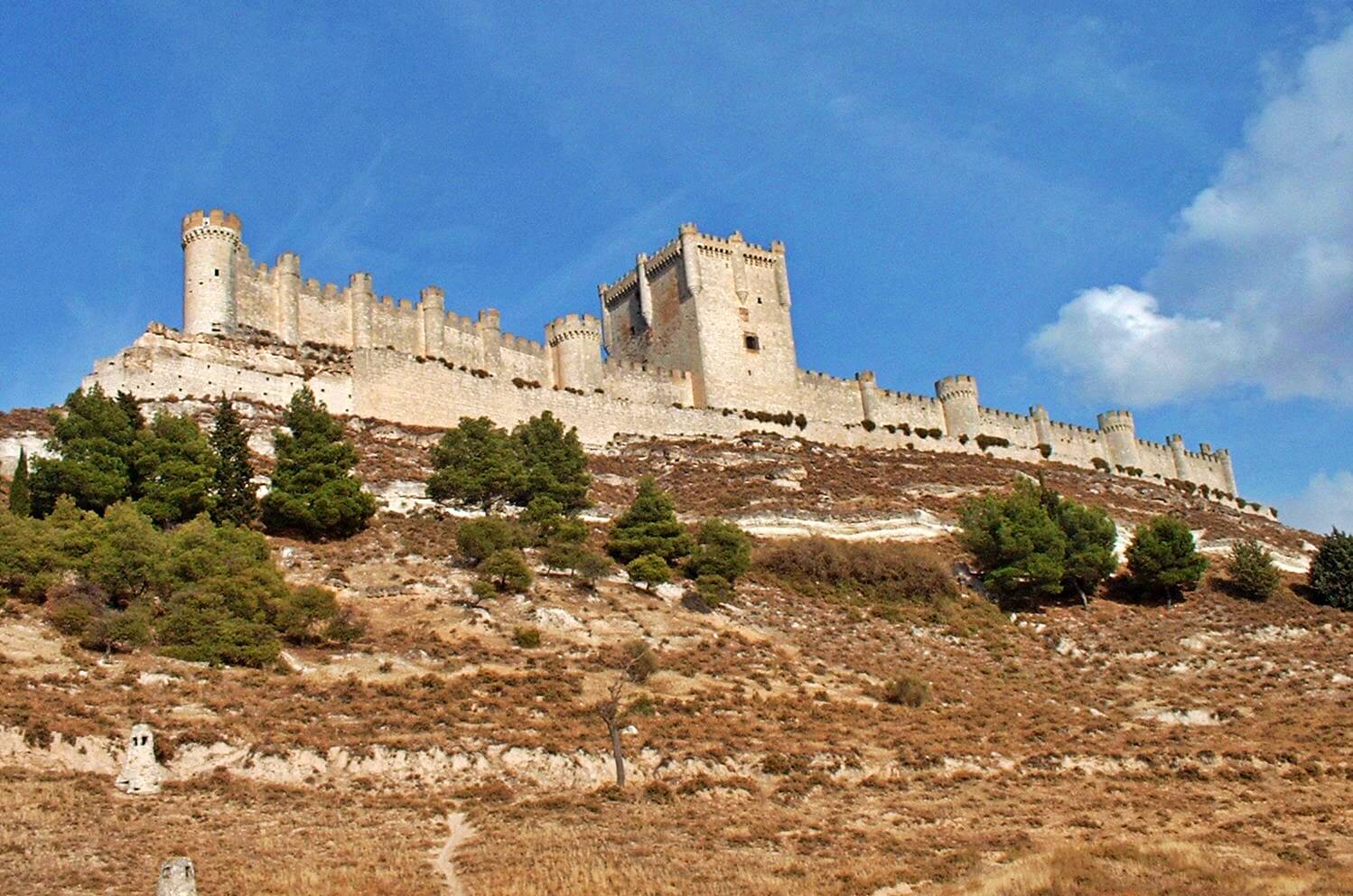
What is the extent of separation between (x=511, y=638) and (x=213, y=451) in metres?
13.9

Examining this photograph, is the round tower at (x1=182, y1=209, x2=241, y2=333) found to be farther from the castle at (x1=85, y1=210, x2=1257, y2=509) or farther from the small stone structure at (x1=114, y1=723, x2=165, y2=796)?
the small stone structure at (x1=114, y1=723, x2=165, y2=796)

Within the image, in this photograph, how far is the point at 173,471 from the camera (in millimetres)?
39406

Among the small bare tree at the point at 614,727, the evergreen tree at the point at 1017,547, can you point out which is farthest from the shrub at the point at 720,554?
the small bare tree at the point at 614,727

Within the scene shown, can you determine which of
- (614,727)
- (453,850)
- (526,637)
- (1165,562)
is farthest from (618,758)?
(1165,562)

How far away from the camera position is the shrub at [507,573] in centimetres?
3694

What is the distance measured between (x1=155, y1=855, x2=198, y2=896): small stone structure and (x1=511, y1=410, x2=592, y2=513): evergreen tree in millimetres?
29171

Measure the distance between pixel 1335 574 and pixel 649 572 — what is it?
28059 millimetres

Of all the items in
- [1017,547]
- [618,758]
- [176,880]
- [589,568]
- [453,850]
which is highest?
[1017,547]

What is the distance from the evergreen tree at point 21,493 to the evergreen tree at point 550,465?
603 inches

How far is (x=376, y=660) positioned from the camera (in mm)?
30438

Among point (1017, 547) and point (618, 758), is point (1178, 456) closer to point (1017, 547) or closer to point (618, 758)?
point (1017, 547)

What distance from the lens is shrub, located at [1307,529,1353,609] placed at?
1972 inches

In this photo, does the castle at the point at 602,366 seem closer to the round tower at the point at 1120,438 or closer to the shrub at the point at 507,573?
the round tower at the point at 1120,438

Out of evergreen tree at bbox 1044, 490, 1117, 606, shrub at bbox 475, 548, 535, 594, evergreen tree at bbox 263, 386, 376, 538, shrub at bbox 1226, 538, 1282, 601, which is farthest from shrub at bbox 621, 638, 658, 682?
shrub at bbox 1226, 538, 1282, 601
